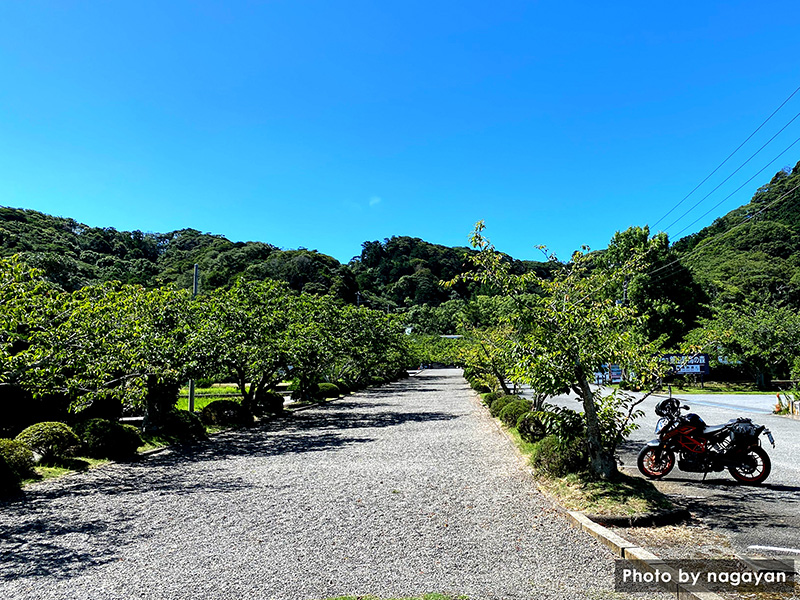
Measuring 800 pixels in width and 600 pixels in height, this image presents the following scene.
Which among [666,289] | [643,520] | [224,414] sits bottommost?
[643,520]

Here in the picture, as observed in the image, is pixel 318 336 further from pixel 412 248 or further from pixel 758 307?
pixel 412 248

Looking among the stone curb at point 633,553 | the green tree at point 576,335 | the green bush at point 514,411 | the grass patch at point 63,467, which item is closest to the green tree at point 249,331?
the grass patch at point 63,467

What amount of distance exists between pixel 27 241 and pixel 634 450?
5564cm

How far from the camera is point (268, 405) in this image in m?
18.5

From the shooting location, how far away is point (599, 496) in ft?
20.7

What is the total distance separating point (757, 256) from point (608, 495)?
51029mm

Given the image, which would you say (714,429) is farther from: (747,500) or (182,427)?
(182,427)

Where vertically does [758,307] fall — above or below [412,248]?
below

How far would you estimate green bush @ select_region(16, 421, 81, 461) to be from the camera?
9.30m

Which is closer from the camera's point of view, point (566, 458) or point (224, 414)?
point (566, 458)

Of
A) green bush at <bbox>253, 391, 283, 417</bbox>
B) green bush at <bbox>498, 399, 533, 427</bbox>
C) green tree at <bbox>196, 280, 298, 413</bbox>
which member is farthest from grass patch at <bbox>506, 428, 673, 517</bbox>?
green bush at <bbox>253, 391, 283, 417</bbox>

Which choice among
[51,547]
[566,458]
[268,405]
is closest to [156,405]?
[268,405]

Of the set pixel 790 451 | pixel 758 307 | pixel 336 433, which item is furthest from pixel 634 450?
pixel 758 307

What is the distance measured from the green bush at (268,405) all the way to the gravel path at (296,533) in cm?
704
